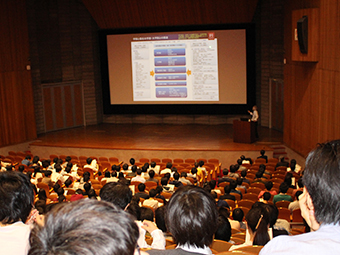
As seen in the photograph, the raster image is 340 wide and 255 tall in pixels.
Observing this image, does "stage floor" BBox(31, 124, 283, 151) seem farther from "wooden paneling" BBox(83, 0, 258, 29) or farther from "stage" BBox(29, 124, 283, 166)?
"wooden paneling" BBox(83, 0, 258, 29)

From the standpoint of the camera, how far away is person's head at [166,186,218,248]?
6.40 feet

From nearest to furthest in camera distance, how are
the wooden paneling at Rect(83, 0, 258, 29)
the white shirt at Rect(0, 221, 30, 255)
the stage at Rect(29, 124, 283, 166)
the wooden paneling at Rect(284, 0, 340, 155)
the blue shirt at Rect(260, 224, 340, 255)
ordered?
the blue shirt at Rect(260, 224, 340, 255) → the white shirt at Rect(0, 221, 30, 255) → the wooden paneling at Rect(284, 0, 340, 155) → the stage at Rect(29, 124, 283, 166) → the wooden paneling at Rect(83, 0, 258, 29)

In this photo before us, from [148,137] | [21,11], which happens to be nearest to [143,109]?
[148,137]

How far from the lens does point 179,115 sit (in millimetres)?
17641

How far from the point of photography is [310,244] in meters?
1.12

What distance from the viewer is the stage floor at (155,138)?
13.3 meters

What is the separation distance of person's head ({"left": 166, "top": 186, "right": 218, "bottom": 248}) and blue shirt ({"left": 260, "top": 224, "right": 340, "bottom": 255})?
756mm

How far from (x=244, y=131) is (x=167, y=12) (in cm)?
616

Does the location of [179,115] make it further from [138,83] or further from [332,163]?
[332,163]

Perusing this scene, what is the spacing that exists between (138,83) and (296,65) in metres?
7.40

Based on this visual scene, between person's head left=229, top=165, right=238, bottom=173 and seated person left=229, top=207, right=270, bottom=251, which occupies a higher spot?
seated person left=229, top=207, right=270, bottom=251

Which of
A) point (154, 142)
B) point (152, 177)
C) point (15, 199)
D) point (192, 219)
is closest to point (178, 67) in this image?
point (154, 142)

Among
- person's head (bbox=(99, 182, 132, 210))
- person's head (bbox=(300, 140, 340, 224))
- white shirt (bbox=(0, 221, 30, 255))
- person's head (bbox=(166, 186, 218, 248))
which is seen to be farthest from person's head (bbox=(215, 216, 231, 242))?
person's head (bbox=(300, 140, 340, 224))

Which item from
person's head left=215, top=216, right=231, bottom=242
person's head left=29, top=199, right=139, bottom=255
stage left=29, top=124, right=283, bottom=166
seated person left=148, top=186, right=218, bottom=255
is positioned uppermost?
person's head left=29, top=199, right=139, bottom=255
